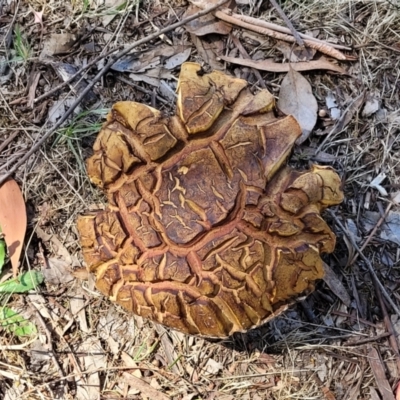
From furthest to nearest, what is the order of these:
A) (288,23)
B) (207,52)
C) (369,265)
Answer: (207,52), (288,23), (369,265)

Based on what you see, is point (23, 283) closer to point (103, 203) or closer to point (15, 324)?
point (15, 324)

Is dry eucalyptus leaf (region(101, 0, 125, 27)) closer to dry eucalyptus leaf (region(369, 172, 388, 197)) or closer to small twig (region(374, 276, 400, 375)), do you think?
dry eucalyptus leaf (region(369, 172, 388, 197))

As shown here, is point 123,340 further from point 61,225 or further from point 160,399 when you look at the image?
point 61,225

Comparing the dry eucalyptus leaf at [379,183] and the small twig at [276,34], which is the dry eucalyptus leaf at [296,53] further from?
the dry eucalyptus leaf at [379,183]

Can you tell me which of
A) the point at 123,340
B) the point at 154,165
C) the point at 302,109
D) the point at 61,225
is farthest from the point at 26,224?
the point at 302,109

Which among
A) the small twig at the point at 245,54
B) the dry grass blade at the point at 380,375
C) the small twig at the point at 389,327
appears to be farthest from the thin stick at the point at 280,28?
the dry grass blade at the point at 380,375

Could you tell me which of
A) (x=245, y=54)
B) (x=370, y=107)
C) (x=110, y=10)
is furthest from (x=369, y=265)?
(x=110, y=10)
